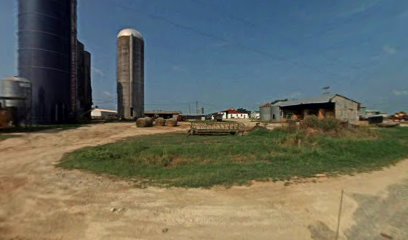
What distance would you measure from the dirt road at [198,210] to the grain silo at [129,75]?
48.2 m

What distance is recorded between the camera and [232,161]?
37.4 feet

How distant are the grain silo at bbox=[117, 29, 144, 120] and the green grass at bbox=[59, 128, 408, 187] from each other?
44469 millimetres

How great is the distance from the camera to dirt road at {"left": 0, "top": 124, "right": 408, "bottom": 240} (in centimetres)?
495

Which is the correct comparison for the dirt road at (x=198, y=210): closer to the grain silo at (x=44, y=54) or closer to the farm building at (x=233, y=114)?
the grain silo at (x=44, y=54)

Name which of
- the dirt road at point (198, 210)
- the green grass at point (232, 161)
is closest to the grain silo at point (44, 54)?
the green grass at point (232, 161)

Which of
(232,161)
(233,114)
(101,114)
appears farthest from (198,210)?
(233,114)

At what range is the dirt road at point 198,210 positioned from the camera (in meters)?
4.95

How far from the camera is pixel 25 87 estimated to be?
31.6 metres

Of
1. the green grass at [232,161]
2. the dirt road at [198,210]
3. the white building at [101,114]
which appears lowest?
the dirt road at [198,210]

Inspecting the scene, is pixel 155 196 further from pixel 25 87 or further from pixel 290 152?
pixel 25 87

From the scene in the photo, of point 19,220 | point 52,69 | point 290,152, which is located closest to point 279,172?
point 290,152

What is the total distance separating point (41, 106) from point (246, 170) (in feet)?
107

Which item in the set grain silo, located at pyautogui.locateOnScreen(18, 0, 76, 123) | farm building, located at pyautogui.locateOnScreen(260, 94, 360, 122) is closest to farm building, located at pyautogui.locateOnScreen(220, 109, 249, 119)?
farm building, located at pyautogui.locateOnScreen(260, 94, 360, 122)

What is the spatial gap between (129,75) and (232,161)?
48181mm
